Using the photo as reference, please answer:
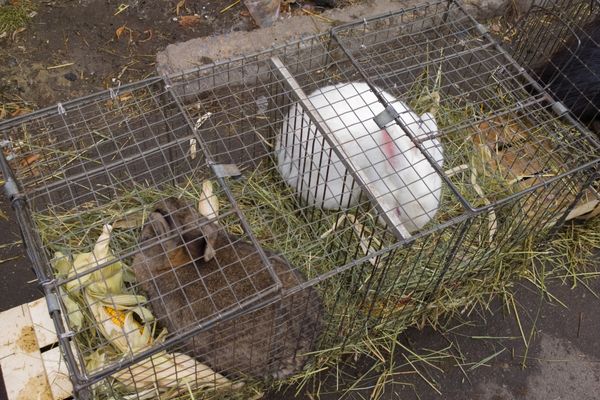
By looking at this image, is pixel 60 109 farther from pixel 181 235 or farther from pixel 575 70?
pixel 575 70

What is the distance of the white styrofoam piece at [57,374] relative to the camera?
2153mm

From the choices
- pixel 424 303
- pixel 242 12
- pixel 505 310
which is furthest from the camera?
pixel 242 12

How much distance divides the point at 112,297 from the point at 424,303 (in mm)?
1344

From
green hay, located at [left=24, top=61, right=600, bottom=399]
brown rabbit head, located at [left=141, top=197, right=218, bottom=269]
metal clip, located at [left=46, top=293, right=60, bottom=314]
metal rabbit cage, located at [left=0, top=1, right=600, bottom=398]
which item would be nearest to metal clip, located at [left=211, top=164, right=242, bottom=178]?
metal rabbit cage, located at [left=0, top=1, right=600, bottom=398]

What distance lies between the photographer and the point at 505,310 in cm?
293

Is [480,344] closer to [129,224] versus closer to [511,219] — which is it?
[511,219]

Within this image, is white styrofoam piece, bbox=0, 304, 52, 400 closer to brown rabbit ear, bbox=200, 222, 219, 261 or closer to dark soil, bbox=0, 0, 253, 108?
brown rabbit ear, bbox=200, 222, 219, 261

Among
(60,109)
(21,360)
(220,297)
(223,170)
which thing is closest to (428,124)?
(223,170)

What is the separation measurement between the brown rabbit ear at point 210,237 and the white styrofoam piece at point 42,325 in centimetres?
69

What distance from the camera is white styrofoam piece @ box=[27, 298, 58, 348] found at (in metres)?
2.24

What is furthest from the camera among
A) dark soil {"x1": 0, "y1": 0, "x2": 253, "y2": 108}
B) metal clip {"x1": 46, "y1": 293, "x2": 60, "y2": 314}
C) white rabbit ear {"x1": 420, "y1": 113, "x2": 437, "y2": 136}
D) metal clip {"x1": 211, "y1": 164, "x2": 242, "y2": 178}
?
dark soil {"x1": 0, "y1": 0, "x2": 253, "y2": 108}

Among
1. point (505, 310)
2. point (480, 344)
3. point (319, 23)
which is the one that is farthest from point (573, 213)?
point (319, 23)

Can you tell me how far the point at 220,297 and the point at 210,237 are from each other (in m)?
0.27

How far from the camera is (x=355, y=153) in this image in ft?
8.34
